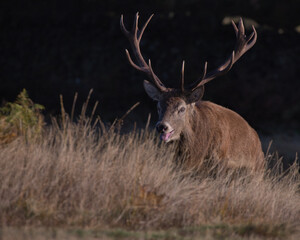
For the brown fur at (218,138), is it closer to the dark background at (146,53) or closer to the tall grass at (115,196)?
the tall grass at (115,196)

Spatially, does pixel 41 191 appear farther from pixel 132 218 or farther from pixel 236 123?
pixel 236 123

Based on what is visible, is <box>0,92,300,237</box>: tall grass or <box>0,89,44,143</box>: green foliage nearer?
<box>0,92,300,237</box>: tall grass

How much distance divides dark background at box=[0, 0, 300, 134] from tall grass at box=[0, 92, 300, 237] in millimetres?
8031

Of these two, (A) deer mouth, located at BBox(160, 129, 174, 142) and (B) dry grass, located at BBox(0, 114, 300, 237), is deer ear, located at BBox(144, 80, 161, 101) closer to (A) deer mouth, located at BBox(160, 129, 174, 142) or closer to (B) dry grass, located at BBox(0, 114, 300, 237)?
(A) deer mouth, located at BBox(160, 129, 174, 142)

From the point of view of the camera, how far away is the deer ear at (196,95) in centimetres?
886

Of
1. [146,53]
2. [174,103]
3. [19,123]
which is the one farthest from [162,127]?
[146,53]

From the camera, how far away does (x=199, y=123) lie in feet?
29.9

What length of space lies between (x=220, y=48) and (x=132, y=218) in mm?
12328

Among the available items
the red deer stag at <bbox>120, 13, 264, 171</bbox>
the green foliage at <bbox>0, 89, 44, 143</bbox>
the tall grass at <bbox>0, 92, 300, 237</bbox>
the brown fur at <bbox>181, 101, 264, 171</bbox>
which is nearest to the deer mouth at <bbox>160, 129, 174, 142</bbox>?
the red deer stag at <bbox>120, 13, 264, 171</bbox>

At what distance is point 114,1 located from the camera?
19344 millimetres

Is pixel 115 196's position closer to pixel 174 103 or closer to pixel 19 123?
pixel 19 123

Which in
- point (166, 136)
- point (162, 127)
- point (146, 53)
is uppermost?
point (146, 53)

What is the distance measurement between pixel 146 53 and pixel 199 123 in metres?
9.53

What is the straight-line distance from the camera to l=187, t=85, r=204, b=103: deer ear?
8.86 m
